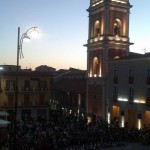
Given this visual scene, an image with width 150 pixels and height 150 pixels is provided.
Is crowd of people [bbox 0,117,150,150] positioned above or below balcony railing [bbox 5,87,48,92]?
below

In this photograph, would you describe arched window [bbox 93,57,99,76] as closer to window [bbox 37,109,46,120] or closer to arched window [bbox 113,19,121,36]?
arched window [bbox 113,19,121,36]

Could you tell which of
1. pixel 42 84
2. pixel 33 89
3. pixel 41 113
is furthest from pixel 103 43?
pixel 41 113

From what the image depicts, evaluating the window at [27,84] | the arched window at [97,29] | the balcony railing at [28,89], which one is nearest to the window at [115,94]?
the arched window at [97,29]

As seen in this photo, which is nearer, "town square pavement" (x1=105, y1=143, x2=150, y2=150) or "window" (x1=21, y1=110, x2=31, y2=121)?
"town square pavement" (x1=105, y1=143, x2=150, y2=150)

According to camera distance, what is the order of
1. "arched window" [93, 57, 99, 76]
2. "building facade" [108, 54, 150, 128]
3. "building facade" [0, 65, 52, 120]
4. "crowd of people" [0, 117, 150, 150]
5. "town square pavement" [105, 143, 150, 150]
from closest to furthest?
"crowd of people" [0, 117, 150, 150] < "town square pavement" [105, 143, 150, 150] < "building facade" [108, 54, 150, 128] < "arched window" [93, 57, 99, 76] < "building facade" [0, 65, 52, 120]

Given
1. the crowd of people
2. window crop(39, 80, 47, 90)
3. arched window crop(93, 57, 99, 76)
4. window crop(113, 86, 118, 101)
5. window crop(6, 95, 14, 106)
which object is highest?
arched window crop(93, 57, 99, 76)

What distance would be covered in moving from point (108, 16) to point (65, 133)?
1814cm

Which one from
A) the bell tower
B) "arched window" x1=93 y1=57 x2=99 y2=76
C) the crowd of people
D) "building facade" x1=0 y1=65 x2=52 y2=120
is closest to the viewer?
the crowd of people

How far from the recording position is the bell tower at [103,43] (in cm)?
3916

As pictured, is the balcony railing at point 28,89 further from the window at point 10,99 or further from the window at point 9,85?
the window at point 10,99

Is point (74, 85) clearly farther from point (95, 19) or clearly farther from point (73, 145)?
point (73, 145)

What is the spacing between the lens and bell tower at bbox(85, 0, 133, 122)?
128 ft

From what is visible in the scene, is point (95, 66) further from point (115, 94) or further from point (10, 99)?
point (10, 99)

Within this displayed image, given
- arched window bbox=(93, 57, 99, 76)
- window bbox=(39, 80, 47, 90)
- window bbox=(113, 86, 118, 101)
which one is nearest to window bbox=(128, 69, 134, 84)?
window bbox=(113, 86, 118, 101)
